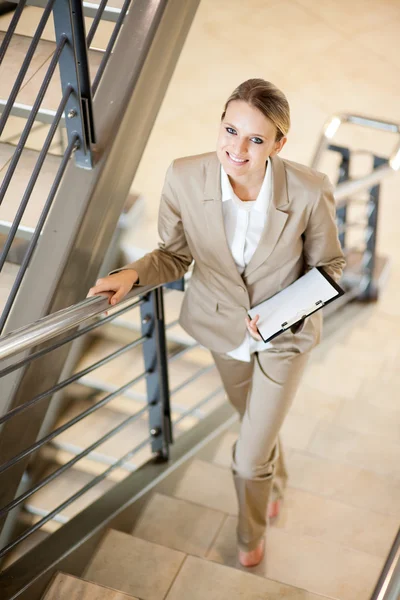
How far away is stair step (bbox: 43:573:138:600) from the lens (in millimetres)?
2230

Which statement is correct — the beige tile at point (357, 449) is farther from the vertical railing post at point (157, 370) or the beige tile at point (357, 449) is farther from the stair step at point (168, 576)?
the stair step at point (168, 576)

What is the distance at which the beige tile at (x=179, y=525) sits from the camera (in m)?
2.90

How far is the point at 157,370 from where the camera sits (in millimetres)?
2826

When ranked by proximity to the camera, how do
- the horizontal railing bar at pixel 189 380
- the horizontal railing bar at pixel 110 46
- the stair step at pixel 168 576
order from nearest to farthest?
1. the stair step at pixel 168 576
2. the horizontal railing bar at pixel 110 46
3. the horizontal railing bar at pixel 189 380

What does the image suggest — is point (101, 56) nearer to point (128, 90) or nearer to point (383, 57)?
point (128, 90)

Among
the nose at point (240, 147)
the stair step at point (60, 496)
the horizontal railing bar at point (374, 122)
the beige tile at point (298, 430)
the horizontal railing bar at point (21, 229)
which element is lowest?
the stair step at point (60, 496)

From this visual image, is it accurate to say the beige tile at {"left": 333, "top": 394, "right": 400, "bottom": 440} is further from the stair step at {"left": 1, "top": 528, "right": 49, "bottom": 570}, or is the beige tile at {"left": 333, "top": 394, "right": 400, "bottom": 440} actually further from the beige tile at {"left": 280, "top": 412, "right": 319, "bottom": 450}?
the stair step at {"left": 1, "top": 528, "right": 49, "bottom": 570}

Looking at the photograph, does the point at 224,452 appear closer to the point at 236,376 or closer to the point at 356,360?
the point at 236,376

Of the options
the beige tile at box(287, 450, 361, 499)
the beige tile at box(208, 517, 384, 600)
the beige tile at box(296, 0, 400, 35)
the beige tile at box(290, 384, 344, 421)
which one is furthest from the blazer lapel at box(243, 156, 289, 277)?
the beige tile at box(296, 0, 400, 35)

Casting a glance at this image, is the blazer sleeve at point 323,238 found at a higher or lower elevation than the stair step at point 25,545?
higher

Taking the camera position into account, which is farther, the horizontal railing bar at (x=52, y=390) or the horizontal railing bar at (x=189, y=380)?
the horizontal railing bar at (x=189, y=380)

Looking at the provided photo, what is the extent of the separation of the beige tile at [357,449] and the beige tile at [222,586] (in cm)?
120

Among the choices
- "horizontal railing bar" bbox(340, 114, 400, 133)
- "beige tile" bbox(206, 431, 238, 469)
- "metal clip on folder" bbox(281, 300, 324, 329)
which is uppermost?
"horizontal railing bar" bbox(340, 114, 400, 133)

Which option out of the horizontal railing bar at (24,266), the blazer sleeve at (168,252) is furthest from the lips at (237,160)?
the horizontal railing bar at (24,266)
